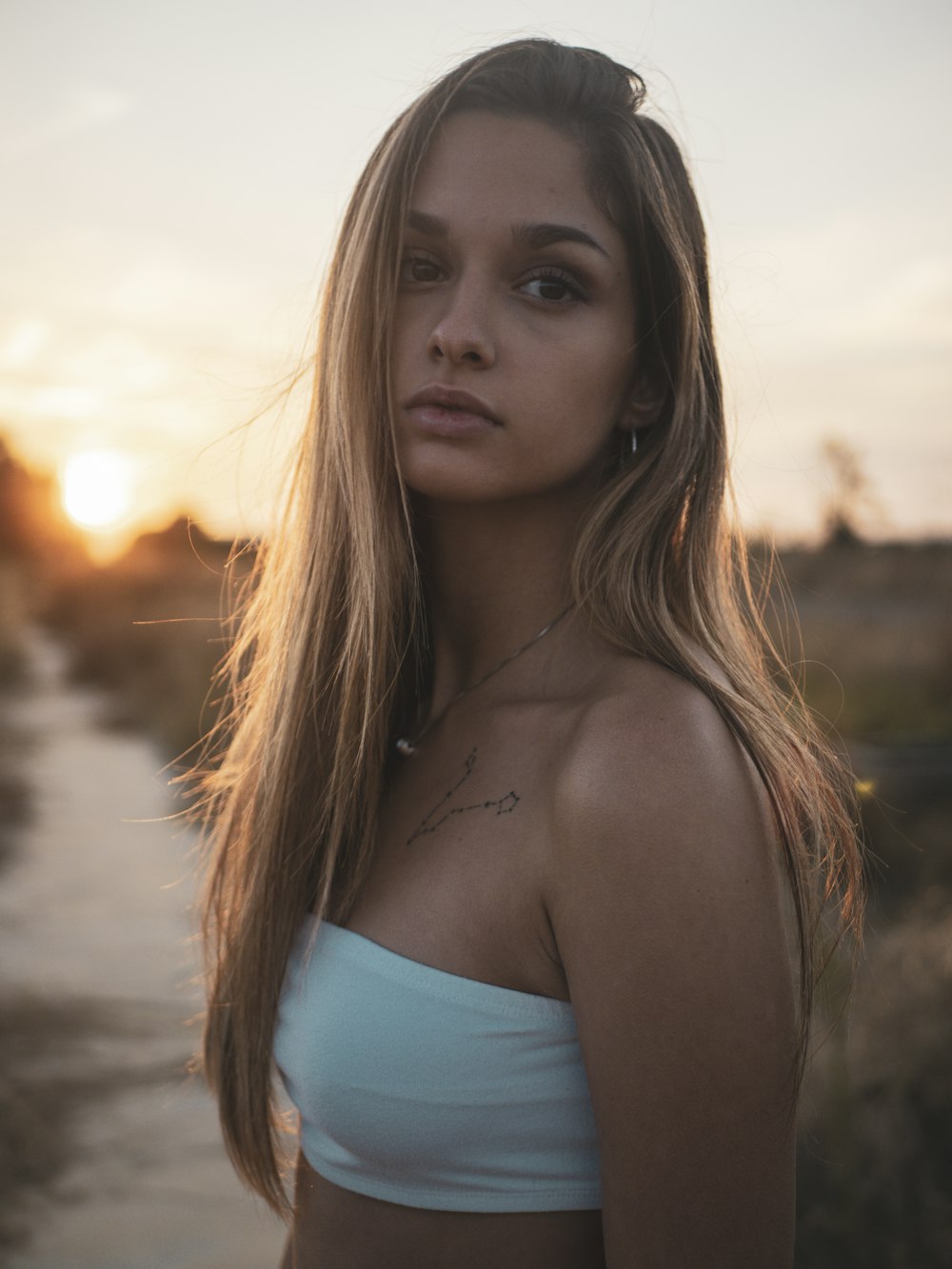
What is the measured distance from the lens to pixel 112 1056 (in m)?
4.42

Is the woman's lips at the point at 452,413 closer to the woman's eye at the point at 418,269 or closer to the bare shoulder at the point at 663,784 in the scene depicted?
the woman's eye at the point at 418,269

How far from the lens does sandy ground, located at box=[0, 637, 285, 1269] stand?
10.8ft

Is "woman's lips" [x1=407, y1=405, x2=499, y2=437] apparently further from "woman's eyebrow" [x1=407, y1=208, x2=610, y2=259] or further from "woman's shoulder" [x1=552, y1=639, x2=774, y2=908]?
"woman's shoulder" [x1=552, y1=639, x2=774, y2=908]

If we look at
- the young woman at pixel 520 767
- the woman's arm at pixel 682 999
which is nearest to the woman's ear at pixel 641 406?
the young woman at pixel 520 767

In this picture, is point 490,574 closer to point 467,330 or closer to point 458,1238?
point 467,330

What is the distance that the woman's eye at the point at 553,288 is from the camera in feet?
4.85

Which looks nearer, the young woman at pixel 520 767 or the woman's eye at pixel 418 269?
the young woman at pixel 520 767

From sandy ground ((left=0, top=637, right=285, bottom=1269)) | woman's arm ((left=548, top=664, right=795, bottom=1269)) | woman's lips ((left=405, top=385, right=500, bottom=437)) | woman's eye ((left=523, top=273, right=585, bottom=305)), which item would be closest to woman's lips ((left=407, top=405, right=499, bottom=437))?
woman's lips ((left=405, top=385, right=500, bottom=437))

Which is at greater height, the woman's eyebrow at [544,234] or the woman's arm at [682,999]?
the woman's eyebrow at [544,234]

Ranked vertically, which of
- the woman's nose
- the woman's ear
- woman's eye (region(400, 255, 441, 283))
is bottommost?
the woman's ear

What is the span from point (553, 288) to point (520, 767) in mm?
662

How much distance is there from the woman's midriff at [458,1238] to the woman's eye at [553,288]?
1.17 m

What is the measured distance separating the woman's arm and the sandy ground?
866 mm

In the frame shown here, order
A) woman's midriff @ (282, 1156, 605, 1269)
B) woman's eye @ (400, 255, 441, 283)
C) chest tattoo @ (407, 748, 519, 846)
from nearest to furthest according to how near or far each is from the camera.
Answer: woman's midriff @ (282, 1156, 605, 1269) < chest tattoo @ (407, 748, 519, 846) < woman's eye @ (400, 255, 441, 283)
